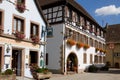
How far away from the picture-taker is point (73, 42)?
32531 mm

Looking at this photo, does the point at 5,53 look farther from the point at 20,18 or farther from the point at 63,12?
the point at 63,12

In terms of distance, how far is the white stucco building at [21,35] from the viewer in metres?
20.7

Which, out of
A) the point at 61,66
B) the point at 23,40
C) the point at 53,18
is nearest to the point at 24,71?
the point at 23,40

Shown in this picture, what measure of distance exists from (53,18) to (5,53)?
1241cm

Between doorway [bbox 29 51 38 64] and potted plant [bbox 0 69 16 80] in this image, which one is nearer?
potted plant [bbox 0 69 16 80]

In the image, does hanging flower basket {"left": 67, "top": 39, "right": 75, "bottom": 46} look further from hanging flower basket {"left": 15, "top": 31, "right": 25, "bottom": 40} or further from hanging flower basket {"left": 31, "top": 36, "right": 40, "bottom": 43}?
hanging flower basket {"left": 15, "top": 31, "right": 25, "bottom": 40}

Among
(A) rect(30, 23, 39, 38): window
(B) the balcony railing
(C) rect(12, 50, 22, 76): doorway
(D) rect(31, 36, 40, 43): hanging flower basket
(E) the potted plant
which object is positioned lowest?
(E) the potted plant

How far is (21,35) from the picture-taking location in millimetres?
22266

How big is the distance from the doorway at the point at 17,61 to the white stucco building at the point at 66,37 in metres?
8.69

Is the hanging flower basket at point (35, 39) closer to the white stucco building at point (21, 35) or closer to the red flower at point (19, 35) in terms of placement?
the white stucco building at point (21, 35)

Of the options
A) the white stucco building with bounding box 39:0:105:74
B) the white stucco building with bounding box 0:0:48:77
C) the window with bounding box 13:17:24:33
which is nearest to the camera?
the white stucco building with bounding box 0:0:48:77

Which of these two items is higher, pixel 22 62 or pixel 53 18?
pixel 53 18

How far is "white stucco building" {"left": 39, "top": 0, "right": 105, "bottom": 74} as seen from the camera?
3105 centimetres

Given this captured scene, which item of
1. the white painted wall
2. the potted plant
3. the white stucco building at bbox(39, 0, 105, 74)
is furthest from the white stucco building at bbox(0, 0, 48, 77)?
the white stucco building at bbox(39, 0, 105, 74)
